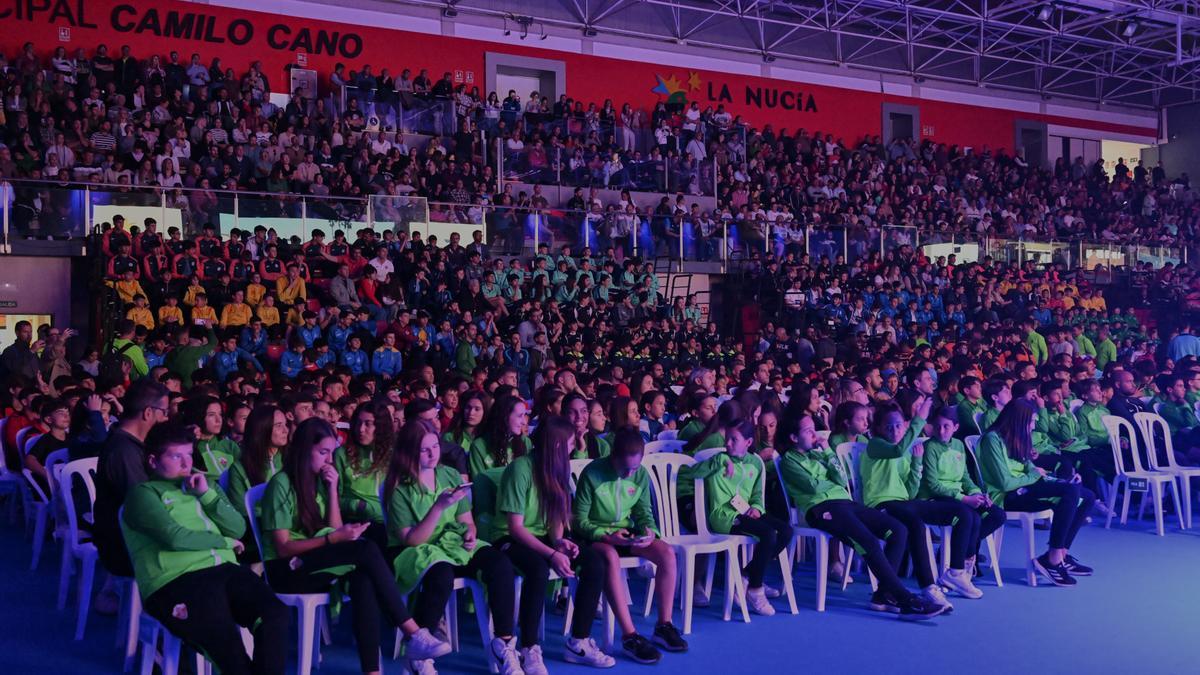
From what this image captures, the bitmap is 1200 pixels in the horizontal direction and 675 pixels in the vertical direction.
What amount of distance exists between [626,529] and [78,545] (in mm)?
2813

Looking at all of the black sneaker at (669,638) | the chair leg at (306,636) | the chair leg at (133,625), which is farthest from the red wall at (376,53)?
the black sneaker at (669,638)

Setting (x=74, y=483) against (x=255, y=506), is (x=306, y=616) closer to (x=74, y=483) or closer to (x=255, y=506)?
(x=255, y=506)

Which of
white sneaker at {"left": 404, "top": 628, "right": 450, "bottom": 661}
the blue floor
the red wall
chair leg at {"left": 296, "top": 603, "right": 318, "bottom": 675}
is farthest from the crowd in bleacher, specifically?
the red wall

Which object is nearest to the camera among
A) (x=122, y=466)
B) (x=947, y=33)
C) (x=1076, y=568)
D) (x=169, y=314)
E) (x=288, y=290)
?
(x=122, y=466)

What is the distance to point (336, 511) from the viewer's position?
536cm

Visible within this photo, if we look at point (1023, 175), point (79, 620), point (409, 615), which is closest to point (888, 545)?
point (409, 615)

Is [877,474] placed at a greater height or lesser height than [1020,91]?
lesser

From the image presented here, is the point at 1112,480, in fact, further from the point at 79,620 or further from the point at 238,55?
the point at 238,55

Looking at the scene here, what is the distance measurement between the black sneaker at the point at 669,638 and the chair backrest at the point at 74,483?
2993mm

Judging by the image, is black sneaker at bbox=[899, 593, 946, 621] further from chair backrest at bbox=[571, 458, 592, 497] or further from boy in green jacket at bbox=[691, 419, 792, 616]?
chair backrest at bbox=[571, 458, 592, 497]

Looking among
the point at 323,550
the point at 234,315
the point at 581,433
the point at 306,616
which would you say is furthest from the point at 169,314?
the point at 306,616

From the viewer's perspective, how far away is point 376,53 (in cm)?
2066

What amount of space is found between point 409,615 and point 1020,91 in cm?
2686

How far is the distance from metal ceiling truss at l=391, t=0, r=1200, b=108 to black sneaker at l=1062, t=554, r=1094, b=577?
15831 mm
